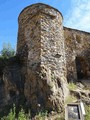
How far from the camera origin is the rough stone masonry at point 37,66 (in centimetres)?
858

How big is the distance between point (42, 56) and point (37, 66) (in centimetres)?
53

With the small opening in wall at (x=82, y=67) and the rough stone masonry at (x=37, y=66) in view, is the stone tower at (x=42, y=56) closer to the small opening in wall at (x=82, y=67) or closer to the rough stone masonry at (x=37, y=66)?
the rough stone masonry at (x=37, y=66)

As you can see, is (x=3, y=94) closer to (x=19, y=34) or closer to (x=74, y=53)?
(x=19, y=34)

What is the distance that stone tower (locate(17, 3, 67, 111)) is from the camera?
8.53 meters

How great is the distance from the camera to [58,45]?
A: 10.0 m

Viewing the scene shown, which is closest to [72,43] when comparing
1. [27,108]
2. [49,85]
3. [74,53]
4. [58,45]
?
[74,53]

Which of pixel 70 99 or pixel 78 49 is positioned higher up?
pixel 78 49

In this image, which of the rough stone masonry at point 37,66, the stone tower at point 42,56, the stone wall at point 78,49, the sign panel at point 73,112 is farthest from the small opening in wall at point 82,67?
the sign panel at point 73,112

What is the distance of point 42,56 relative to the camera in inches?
365

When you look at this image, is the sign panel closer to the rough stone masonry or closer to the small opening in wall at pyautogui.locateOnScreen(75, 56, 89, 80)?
the rough stone masonry

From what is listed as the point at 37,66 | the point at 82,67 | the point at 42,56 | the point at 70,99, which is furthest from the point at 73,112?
the point at 82,67

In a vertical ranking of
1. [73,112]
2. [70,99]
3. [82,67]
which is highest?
[82,67]

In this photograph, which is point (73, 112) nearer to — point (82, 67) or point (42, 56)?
point (42, 56)

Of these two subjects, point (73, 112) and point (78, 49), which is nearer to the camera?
point (73, 112)
